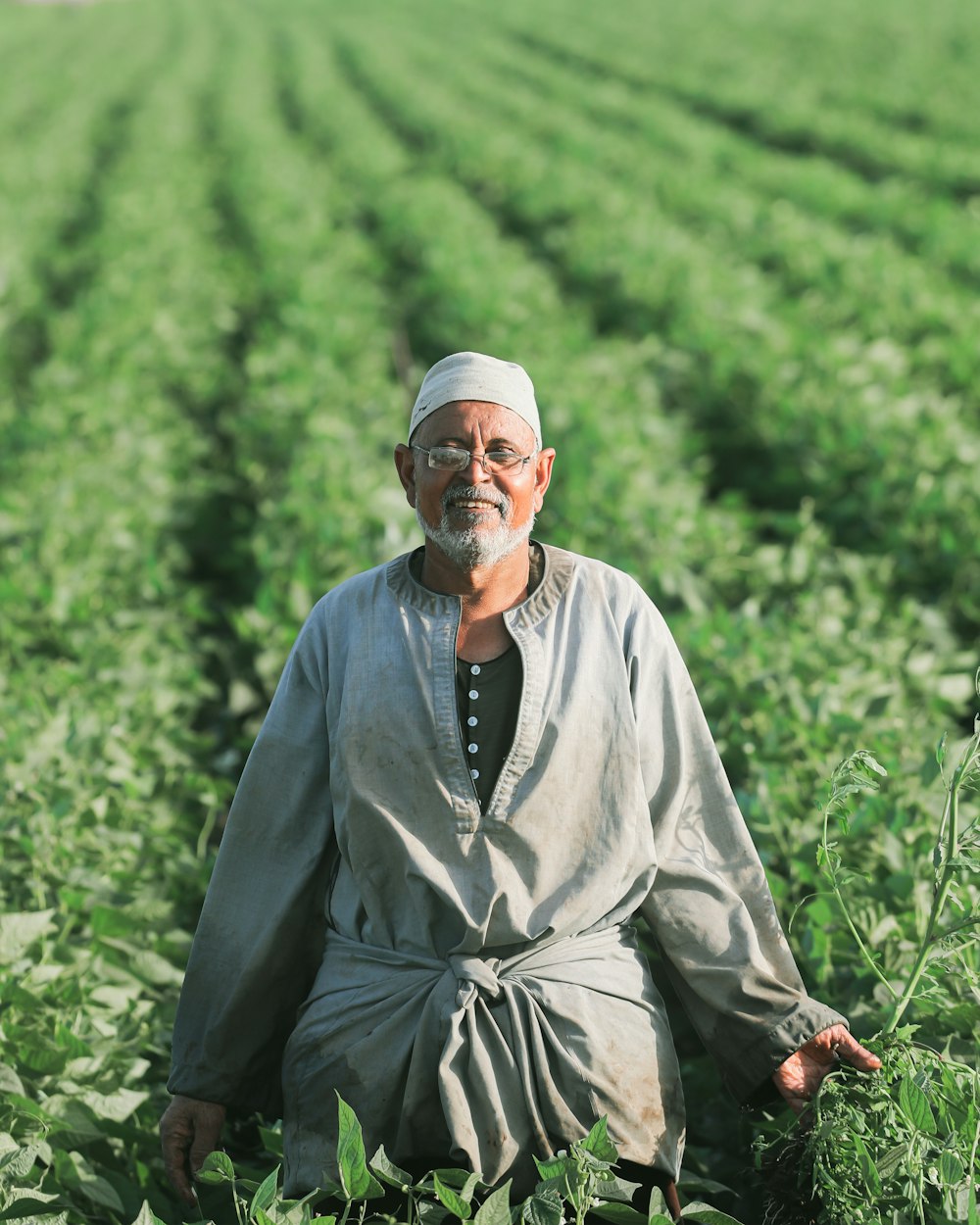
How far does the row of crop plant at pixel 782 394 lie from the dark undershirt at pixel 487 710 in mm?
3216

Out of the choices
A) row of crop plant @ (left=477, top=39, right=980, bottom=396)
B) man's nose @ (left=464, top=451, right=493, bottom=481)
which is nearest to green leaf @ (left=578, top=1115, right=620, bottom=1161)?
man's nose @ (left=464, top=451, right=493, bottom=481)

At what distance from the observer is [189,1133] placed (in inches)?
87.0

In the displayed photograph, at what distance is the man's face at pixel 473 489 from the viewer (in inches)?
82.4

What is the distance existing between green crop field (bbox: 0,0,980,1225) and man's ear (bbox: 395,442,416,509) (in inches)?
33.3

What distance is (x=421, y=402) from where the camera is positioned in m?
2.15

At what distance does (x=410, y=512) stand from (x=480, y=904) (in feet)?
11.6

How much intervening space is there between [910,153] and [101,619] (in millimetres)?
12901

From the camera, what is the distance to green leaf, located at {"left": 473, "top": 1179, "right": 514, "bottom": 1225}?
1.81m

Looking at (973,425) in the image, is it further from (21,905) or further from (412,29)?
(412,29)

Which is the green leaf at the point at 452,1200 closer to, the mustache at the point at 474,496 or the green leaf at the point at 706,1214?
the green leaf at the point at 706,1214

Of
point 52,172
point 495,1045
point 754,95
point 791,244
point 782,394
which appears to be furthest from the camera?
point 754,95

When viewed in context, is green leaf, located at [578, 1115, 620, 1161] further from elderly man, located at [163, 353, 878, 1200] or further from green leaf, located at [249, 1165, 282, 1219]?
green leaf, located at [249, 1165, 282, 1219]

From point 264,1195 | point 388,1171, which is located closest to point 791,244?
point 388,1171

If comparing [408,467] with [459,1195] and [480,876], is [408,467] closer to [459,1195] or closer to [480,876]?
[480,876]
